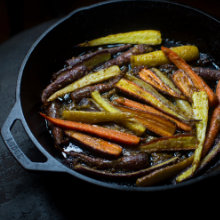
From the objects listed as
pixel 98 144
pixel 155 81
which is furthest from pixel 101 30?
pixel 98 144

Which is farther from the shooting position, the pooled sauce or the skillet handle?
the pooled sauce

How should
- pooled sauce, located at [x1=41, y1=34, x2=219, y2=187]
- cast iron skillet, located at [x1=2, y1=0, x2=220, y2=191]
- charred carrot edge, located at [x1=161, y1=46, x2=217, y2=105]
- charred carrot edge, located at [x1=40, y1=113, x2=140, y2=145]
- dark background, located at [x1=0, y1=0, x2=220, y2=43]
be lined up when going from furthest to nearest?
dark background, located at [x1=0, y1=0, x2=220, y2=43]
cast iron skillet, located at [x1=2, y1=0, x2=220, y2=191]
charred carrot edge, located at [x1=161, y1=46, x2=217, y2=105]
charred carrot edge, located at [x1=40, y1=113, x2=140, y2=145]
pooled sauce, located at [x1=41, y1=34, x2=219, y2=187]

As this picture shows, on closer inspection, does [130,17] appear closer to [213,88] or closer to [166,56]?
[166,56]

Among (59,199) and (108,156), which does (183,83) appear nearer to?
(108,156)

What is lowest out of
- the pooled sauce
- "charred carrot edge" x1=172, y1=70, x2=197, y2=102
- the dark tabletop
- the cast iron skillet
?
the dark tabletop

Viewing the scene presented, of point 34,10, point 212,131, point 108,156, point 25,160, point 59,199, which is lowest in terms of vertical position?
point 59,199

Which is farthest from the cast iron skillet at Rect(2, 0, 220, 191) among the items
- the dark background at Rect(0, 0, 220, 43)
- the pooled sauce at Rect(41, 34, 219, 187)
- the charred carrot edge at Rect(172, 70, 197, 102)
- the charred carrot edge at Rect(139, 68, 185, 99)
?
the dark background at Rect(0, 0, 220, 43)

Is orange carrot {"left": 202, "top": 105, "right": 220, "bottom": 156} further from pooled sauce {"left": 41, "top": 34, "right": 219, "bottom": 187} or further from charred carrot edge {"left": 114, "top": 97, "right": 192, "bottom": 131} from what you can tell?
charred carrot edge {"left": 114, "top": 97, "right": 192, "bottom": 131}

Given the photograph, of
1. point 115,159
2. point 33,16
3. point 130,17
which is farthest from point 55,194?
point 33,16

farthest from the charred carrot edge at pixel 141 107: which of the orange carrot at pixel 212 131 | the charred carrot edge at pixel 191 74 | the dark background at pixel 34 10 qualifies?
the dark background at pixel 34 10
